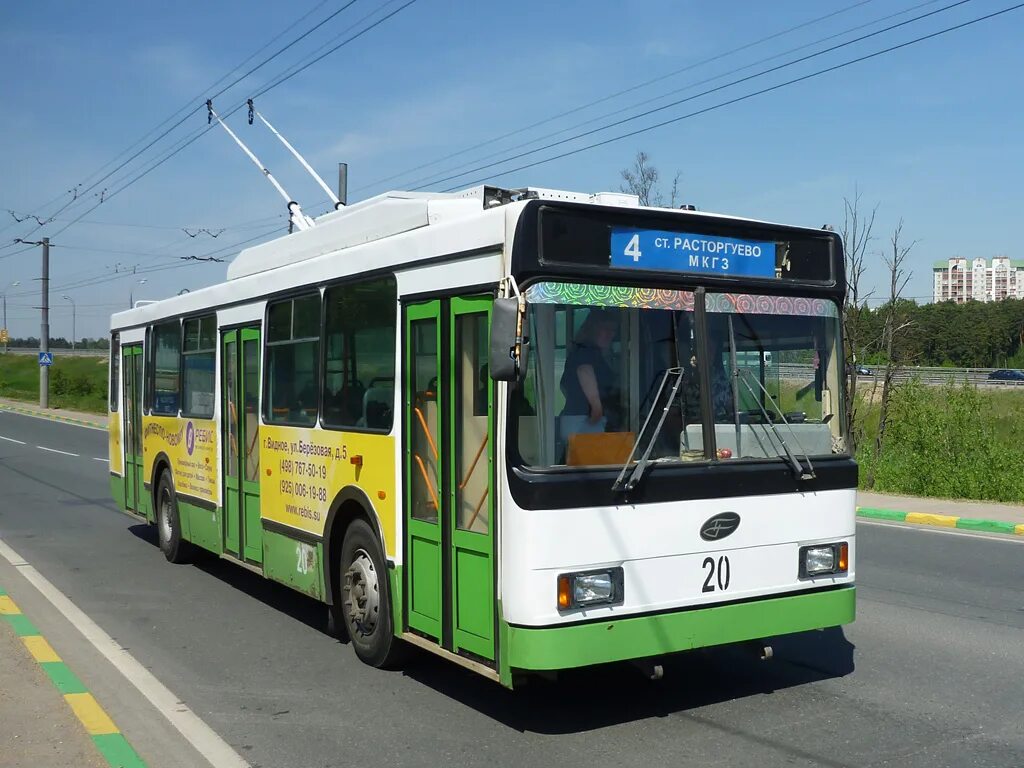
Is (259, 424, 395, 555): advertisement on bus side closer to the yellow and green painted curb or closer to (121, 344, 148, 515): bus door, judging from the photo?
the yellow and green painted curb

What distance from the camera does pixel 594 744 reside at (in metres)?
5.43

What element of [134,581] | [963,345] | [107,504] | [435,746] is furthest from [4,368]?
[435,746]

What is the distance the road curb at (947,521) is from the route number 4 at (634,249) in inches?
392

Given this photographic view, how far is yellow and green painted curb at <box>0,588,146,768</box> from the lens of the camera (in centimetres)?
530

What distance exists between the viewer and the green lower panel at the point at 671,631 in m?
5.20

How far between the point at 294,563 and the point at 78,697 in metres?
2.05

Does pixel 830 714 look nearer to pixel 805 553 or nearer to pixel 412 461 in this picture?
pixel 805 553

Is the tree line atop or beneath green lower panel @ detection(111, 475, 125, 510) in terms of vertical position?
atop

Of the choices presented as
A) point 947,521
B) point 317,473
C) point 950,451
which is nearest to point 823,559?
point 317,473

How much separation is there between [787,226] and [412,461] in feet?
8.38

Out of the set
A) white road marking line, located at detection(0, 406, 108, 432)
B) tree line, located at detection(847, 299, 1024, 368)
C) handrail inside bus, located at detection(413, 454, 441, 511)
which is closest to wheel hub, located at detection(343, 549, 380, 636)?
handrail inside bus, located at detection(413, 454, 441, 511)

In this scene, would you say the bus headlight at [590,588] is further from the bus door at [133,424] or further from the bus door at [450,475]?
the bus door at [133,424]

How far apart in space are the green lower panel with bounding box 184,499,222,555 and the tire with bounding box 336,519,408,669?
10.0 feet

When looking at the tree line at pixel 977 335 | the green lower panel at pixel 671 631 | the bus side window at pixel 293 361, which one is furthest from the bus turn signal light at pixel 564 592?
the tree line at pixel 977 335
